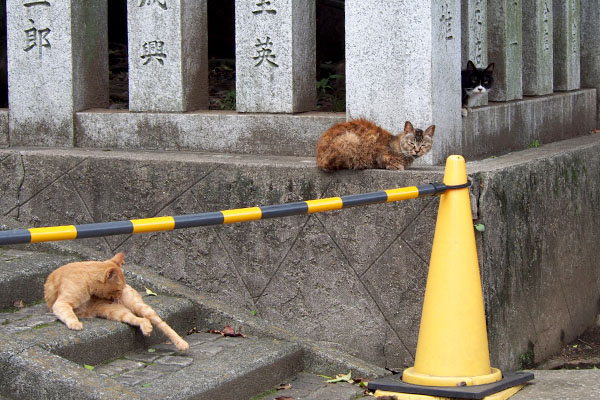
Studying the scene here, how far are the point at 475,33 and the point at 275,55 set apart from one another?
1.75 m

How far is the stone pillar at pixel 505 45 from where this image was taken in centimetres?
716

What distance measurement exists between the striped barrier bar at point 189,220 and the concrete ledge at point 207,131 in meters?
1.75

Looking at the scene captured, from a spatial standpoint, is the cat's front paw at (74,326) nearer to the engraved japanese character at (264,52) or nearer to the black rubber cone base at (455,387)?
the black rubber cone base at (455,387)

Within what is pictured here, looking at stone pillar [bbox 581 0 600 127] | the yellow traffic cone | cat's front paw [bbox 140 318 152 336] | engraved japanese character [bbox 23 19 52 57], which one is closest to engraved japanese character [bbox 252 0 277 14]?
engraved japanese character [bbox 23 19 52 57]

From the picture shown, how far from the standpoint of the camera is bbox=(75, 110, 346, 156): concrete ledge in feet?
20.2

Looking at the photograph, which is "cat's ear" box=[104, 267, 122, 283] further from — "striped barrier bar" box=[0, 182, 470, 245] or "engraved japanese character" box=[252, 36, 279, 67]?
"engraved japanese character" box=[252, 36, 279, 67]

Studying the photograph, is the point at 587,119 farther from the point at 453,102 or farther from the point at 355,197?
the point at 355,197

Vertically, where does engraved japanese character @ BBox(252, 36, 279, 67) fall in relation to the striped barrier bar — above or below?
above

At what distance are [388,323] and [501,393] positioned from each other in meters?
1.09

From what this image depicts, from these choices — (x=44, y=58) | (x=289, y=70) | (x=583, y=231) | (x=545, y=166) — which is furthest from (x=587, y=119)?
(x=44, y=58)

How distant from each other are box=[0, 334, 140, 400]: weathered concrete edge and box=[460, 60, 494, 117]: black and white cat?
331 centimetres

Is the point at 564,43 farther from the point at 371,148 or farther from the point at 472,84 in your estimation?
the point at 371,148

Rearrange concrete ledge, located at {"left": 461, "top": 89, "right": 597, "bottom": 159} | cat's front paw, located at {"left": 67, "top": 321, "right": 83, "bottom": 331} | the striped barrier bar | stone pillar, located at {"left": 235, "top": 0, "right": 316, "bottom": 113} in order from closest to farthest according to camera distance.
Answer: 1. the striped barrier bar
2. cat's front paw, located at {"left": 67, "top": 321, "right": 83, "bottom": 331}
3. stone pillar, located at {"left": 235, "top": 0, "right": 316, "bottom": 113}
4. concrete ledge, located at {"left": 461, "top": 89, "right": 597, "bottom": 159}

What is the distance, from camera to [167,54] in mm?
6516
